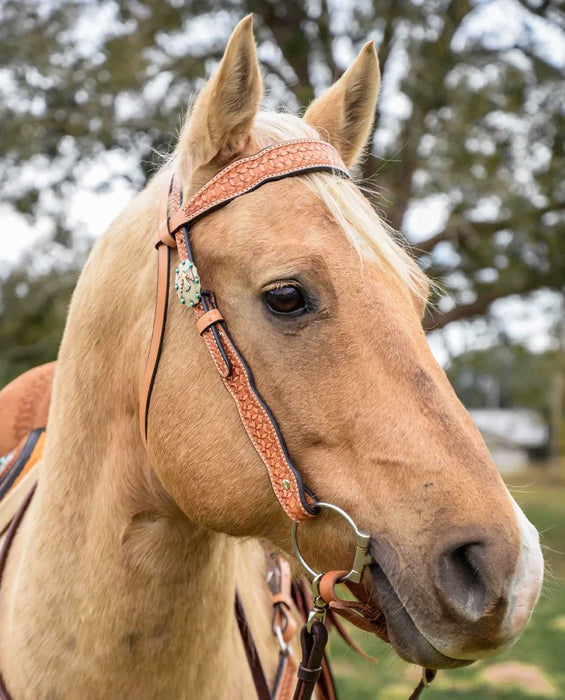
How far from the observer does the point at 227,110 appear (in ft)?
6.10

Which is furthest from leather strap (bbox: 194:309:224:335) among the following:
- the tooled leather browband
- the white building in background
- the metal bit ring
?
the white building in background

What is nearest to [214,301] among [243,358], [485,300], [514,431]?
[243,358]

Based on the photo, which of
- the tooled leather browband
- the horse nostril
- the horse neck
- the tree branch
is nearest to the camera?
the horse nostril

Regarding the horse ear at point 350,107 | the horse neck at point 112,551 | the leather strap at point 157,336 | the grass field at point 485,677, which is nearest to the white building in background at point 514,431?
the grass field at point 485,677

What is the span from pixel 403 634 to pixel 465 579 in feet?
0.59

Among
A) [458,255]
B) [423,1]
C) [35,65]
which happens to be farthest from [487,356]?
[35,65]

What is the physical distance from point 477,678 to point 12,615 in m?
5.49

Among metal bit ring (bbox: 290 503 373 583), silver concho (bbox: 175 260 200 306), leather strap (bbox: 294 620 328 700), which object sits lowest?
leather strap (bbox: 294 620 328 700)

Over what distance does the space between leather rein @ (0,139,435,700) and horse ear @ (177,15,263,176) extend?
0.08 m

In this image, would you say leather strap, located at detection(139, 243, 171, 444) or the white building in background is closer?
leather strap, located at detection(139, 243, 171, 444)

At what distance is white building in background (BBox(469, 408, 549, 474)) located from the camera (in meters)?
37.8

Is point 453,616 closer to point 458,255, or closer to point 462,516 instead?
point 462,516

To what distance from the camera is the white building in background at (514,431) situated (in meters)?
37.8

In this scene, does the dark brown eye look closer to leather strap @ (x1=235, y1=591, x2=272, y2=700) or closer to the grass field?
leather strap @ (x1=235, y1=591, x2=272, y2=700)
